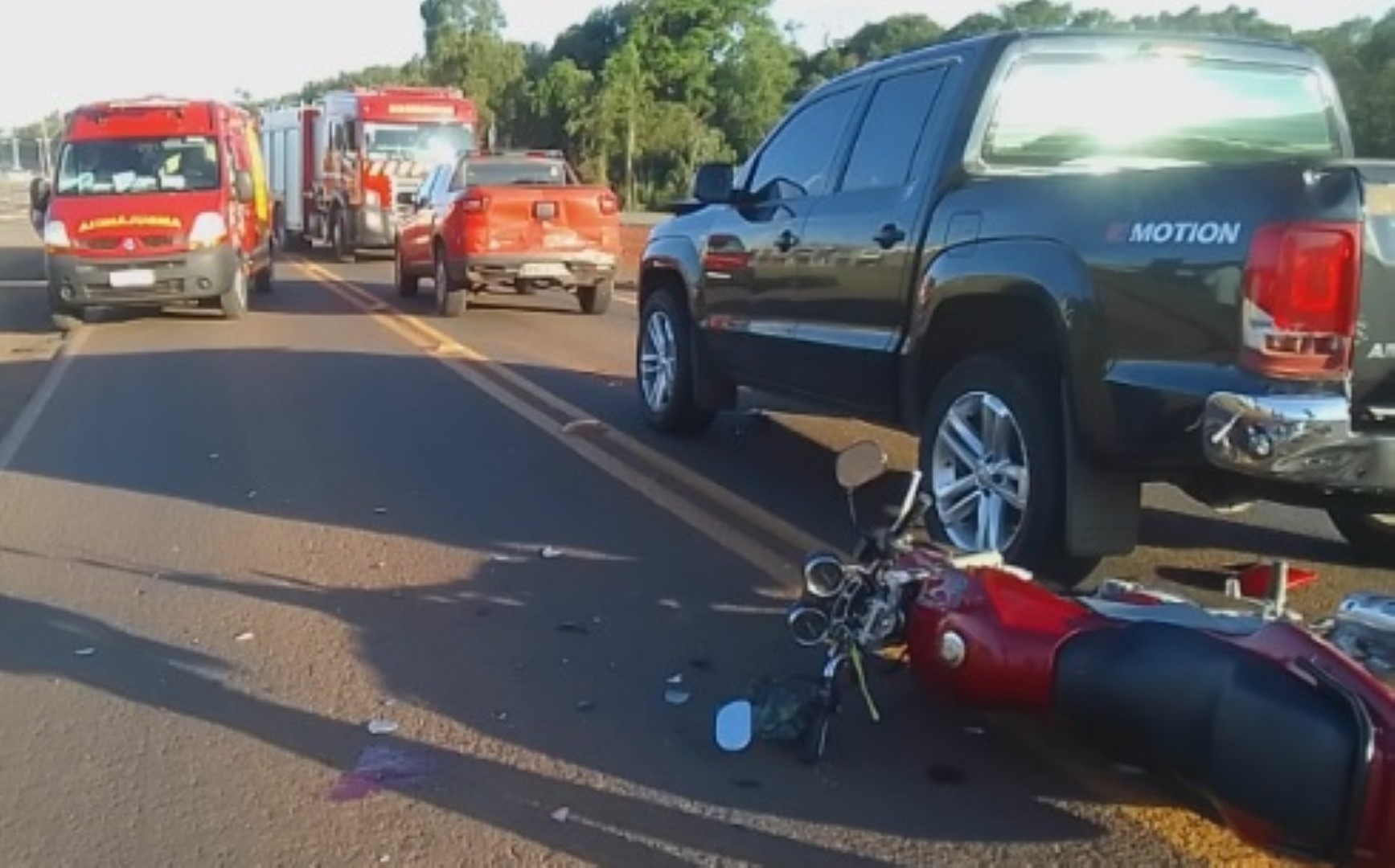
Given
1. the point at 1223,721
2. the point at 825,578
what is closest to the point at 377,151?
the point at 825,578

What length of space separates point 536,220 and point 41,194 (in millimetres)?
5275

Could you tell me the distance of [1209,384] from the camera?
4.87m

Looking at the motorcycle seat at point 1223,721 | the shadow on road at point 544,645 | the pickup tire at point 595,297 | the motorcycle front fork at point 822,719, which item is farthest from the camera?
the pickup tire at point 595,297

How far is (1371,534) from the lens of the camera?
6.83 meters

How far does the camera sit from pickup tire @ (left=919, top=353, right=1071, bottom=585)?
18.6 feet

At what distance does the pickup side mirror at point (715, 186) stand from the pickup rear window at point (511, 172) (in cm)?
1036

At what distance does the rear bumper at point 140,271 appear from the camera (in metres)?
16.6

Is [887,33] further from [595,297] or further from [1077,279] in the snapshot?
[1077,279]

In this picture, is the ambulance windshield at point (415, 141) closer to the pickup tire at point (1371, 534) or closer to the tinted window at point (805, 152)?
the tinted window at point (805, 152)

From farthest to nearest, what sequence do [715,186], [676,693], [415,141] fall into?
[415,141], [715,186], [676,693]

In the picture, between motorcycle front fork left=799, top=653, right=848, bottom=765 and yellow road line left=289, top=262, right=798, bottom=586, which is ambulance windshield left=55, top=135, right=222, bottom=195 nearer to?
yellow road line left=289, top=262, right=798, bottom=586

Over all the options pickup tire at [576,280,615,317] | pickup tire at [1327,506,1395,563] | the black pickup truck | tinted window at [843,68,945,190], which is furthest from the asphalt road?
pickup tire at [576,280,615,317]

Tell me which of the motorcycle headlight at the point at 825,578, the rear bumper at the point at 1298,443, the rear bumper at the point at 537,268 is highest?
the rear bumper at the point at 1298,443

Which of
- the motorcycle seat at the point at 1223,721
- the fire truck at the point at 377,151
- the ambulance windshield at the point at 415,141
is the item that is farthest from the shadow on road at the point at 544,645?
the ambulance windshield at the point at 415,141
